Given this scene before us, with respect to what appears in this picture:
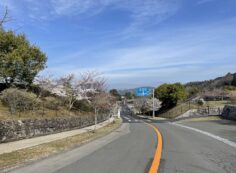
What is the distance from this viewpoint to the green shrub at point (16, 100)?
22923 mm

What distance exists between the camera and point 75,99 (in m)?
38.9

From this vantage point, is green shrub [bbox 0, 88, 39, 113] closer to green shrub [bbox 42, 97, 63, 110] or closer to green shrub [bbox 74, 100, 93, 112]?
green shrub [bbox 42, 97, 63, 110]

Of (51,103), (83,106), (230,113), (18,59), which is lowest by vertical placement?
(230,113)

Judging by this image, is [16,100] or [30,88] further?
[30,88]

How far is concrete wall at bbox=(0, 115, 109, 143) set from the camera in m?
16.4

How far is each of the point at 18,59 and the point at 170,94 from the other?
62296 millimetres

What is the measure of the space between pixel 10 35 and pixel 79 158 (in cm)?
1914

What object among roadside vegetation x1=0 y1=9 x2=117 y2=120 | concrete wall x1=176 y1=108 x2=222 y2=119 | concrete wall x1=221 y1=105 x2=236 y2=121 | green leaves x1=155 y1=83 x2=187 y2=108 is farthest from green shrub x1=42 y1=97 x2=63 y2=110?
green leaves x1=155 y1=83 x2=187 y2=108

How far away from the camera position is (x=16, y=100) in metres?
23.3

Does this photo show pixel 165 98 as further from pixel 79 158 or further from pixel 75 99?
pixel 79 158

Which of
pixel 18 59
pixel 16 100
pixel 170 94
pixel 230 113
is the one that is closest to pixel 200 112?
pixel 170 94

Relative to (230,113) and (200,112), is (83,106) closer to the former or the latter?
(230,113)

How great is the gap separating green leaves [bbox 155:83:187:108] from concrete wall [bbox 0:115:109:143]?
5717cm

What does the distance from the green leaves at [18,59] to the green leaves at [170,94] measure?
55.8 meters
